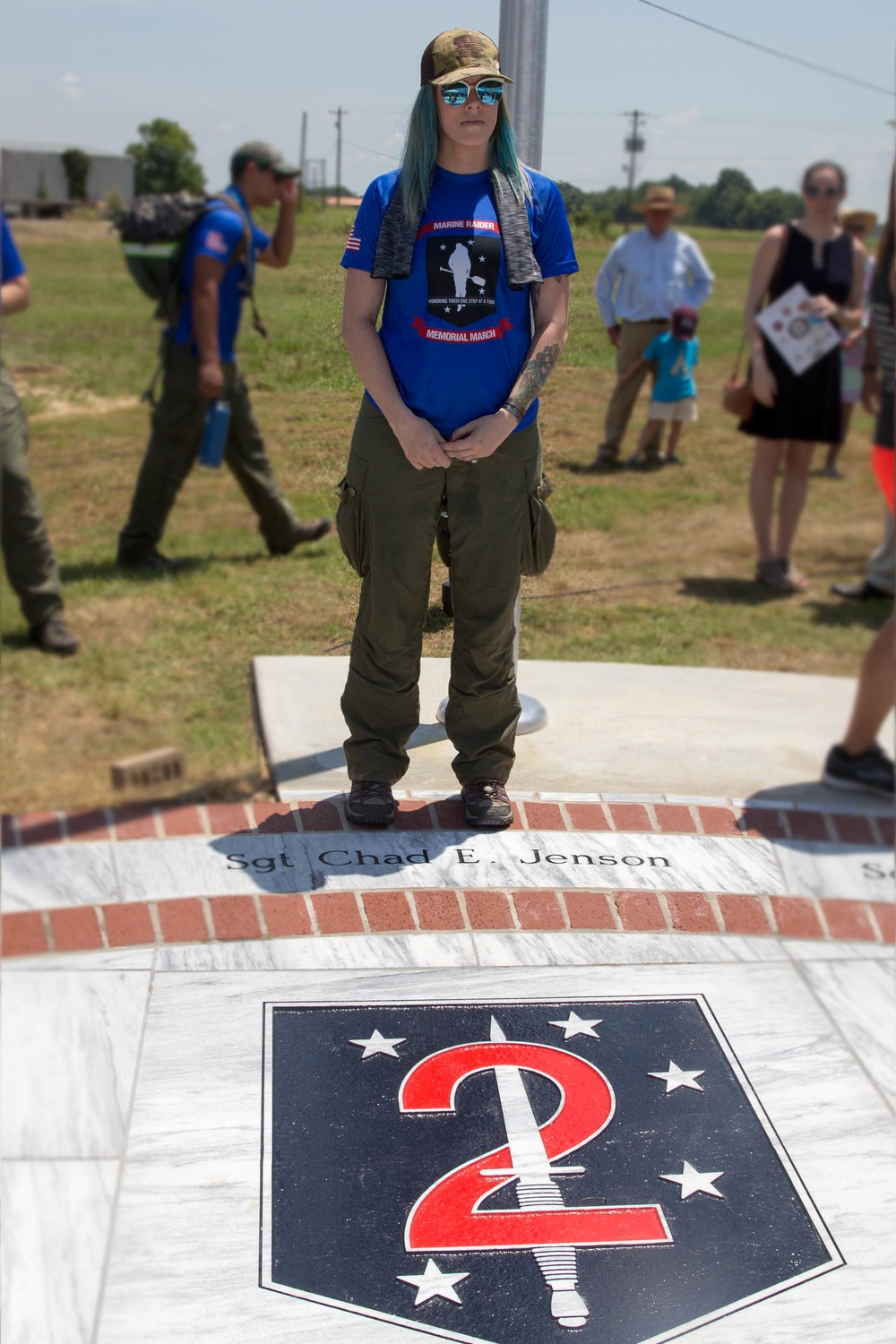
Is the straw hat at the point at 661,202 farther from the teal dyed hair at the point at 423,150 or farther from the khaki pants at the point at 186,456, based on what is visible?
the khaki pants at the point at 186,456

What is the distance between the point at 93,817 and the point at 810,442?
1.02 metres

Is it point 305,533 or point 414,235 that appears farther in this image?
point 305,533

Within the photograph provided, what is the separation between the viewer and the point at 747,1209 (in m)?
1.72

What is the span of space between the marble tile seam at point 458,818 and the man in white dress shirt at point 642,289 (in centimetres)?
48

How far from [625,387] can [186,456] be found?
1.73 metres

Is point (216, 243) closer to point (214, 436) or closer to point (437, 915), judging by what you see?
point (214, 436)

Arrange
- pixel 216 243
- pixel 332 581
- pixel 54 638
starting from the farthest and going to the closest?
pixel 216 243 → pixel 332 581 → pixel 54 638

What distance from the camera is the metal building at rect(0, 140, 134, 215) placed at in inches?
53.0

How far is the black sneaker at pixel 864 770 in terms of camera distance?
4.70 ft

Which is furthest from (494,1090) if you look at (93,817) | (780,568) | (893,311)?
(893,311)

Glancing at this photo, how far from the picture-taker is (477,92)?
142cm

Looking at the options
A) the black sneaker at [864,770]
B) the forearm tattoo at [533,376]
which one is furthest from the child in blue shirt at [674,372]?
the black sneaker at [864,770]

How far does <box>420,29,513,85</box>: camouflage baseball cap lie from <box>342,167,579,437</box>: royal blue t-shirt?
0.11 meters

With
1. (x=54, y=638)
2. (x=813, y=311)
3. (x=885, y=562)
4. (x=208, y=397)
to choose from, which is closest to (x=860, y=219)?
(x=813, y=311)
